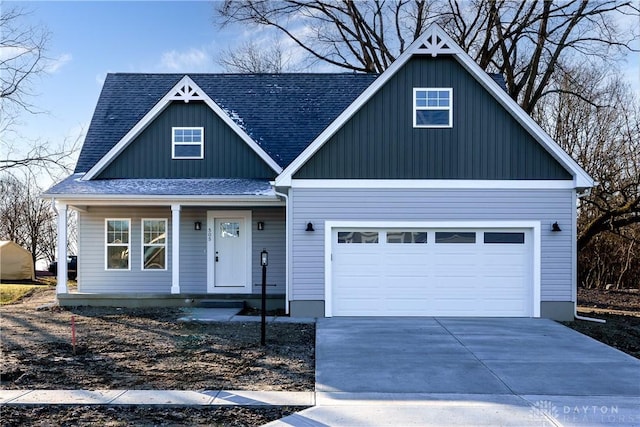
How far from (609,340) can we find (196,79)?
44.4 feet

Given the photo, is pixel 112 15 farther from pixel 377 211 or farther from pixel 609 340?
pixel 609 340

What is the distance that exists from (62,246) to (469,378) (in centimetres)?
1072

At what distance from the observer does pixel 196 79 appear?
16844 mm

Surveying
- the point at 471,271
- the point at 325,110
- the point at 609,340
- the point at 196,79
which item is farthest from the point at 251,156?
the point at 609,340

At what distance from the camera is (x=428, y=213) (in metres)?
11.8

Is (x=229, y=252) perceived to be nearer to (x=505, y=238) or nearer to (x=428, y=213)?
(x=428, y=213)

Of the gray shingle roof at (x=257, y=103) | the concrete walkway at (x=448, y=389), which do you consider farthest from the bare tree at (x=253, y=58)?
the concrete walkway at (x=448, y=389)

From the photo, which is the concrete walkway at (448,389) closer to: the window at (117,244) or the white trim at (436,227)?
the white trim at (436,227)

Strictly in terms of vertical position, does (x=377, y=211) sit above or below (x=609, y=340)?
above

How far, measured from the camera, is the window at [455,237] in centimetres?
1188

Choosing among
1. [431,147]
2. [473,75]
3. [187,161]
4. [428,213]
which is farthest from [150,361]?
[473,75]

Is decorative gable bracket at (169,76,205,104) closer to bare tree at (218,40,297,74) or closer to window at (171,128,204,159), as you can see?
window at (171,128,204,159)

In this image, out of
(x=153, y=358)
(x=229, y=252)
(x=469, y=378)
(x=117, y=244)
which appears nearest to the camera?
(x=469, y=378)

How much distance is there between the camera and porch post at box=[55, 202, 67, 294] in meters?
13.2
